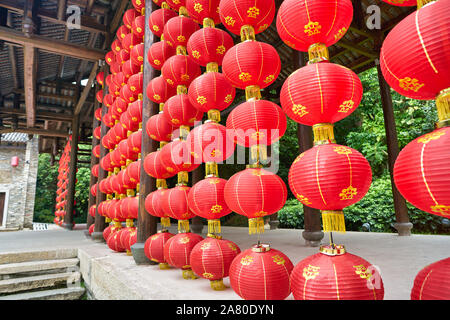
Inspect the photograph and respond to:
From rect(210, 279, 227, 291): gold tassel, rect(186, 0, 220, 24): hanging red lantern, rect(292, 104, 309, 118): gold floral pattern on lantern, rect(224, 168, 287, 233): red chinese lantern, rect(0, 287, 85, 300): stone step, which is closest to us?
rect(292, 104, 309, 118): gold floral pattern on lantern

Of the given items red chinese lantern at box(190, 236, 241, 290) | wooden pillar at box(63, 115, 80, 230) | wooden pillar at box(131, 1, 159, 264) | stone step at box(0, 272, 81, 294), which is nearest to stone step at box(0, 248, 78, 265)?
stone step at box(0, 272, 81, 294)

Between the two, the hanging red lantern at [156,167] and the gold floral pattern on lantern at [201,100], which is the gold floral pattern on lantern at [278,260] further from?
the hanging red lantern at [156,167]

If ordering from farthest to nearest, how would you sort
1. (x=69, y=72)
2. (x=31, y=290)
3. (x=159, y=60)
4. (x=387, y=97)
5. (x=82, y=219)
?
(x=82, y=219) < (x=69, y=72) < (x=387, y=97) < (x=31, y=290) < (x=159, y=60)

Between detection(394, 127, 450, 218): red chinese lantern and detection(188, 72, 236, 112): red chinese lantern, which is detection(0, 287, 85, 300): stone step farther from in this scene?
detection(394, 127, 450, 218): red chinese lantern

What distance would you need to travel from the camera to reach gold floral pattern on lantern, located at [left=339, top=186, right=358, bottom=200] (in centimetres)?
114

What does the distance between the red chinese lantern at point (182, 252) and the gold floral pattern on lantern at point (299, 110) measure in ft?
4.73

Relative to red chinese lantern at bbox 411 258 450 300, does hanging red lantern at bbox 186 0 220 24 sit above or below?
above

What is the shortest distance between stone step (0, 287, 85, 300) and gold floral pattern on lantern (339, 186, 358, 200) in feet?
13.4

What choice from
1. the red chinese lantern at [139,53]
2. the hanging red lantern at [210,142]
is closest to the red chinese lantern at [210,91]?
the hanging red lantern at [210,142]

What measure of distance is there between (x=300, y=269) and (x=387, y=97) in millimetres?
5309
